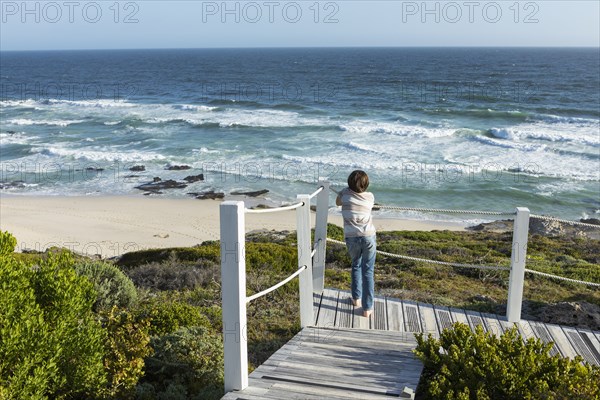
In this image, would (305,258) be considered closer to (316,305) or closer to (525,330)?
(316,305)

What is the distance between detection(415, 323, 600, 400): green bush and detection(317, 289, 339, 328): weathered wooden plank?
63.8 inches

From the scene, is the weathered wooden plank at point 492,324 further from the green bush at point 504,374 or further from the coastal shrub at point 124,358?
the coastal shrub at point 124,358

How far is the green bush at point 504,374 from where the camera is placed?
431 centimetres

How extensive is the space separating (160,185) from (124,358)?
23.8 m

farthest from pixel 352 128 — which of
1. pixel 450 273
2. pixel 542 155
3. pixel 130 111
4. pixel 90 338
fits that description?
pixel 90 338

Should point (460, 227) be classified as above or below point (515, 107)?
below

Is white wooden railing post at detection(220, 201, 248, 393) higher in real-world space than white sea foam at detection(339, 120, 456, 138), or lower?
lower

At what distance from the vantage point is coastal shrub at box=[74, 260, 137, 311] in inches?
288

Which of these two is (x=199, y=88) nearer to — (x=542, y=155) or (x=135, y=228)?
(x=542, y=155)

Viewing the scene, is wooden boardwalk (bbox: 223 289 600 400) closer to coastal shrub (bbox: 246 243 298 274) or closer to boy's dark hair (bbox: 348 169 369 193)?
boy's dark hair (bbox: 348 169 369 193)

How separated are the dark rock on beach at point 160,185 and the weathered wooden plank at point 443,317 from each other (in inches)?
874

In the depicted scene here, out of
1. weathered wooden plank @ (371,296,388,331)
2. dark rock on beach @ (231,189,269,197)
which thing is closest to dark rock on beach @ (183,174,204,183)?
dark rock on beach @ (231,189,269,197)

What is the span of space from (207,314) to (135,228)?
591 inches

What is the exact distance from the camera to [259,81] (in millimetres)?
88188
